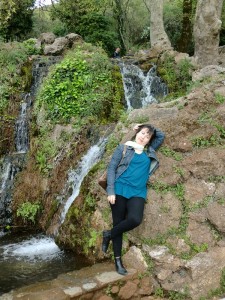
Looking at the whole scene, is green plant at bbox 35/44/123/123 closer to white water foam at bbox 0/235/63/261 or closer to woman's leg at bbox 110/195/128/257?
white water foam at bbox 0/235/63/261

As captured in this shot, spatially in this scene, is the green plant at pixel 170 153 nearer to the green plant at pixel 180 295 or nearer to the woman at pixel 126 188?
the woman at pixel 126 188

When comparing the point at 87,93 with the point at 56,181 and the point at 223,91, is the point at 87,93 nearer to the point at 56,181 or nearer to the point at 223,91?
the point at 56,181

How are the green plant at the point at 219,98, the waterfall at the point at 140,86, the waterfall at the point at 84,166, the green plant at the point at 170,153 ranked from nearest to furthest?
the green plant at the point at 170,153 < the green plant at the point at 219,98 < the waterfall at the point at 84,166 < the waterfall at the point at 140,86

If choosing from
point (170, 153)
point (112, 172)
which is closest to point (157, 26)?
point (170, 153)

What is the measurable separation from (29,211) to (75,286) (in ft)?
11.8

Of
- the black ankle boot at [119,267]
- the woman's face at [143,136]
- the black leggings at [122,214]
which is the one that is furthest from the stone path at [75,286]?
the woman's face at [143,136]

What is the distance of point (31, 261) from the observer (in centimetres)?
615

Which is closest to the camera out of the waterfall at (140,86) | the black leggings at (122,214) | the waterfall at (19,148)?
the black leggings at (122,214)

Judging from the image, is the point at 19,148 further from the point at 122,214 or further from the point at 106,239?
the point at 122,214

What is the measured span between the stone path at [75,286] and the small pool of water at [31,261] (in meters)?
0.82

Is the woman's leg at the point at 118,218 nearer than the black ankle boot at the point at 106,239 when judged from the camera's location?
Yes

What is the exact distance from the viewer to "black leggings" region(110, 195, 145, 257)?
15.8 feet

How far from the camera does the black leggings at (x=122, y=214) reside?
189 inches

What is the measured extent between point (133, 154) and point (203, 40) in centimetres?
805
